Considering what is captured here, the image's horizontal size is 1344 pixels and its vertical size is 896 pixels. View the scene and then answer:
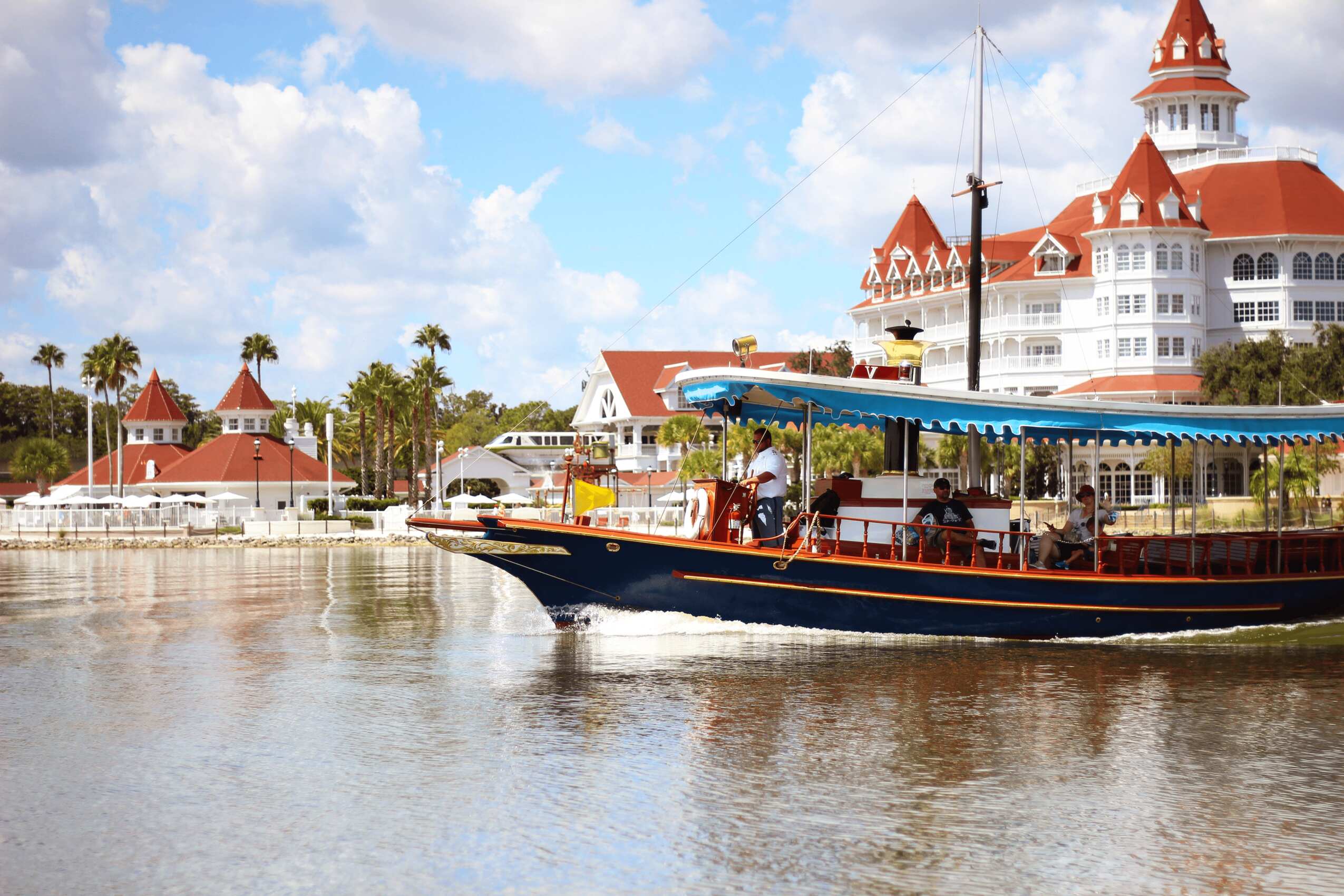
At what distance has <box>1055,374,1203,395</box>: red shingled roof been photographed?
7012 cm

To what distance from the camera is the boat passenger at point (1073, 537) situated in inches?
657

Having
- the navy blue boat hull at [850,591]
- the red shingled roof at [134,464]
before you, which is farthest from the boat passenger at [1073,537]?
the red shingled roof at [134,464]

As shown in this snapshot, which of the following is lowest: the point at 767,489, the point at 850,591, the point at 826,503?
the point at 850,591

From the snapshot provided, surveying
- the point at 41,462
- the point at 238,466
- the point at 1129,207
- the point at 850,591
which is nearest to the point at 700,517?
the point at 850,591

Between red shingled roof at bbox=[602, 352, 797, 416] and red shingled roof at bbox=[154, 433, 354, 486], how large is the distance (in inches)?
789

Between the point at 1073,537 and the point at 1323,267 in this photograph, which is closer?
the point at 1073,537

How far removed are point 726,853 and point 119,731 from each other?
6.33 meters

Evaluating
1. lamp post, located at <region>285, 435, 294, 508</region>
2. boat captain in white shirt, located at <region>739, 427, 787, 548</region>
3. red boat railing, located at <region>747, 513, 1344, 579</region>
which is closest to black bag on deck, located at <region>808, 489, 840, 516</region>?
red boat railing, located at <region>747, 513, 1344, 579</region>

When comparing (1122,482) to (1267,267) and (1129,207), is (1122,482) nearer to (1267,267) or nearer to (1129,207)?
(1129,207)

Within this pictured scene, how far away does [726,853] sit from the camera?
7840mm

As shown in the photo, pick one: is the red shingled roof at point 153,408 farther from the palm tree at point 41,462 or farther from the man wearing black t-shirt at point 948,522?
the man wearing black t-shirt at point 948,522

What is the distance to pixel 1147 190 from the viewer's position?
245 ft

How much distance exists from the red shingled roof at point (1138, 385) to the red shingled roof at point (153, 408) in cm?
5250

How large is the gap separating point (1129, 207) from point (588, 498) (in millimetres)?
64599
